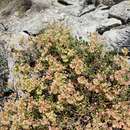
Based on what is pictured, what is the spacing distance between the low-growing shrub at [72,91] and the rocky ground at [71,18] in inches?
43.7

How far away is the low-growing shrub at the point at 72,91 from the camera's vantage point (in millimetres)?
9453

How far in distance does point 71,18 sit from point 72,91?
15.7 feet

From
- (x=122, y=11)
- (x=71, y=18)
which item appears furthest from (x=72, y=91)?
(x=71, y=18)

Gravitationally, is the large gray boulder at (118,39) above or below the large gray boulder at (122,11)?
below

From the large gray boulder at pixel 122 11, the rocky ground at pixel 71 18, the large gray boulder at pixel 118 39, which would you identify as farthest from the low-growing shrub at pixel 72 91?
the large gray boulder at pixel 122 11

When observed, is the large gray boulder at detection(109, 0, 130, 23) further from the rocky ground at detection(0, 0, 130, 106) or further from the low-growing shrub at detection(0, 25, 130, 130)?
the low-growing shrub at detection(0, 25, 130, 130)

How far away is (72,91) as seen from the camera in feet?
31.6

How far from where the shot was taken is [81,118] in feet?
31.8

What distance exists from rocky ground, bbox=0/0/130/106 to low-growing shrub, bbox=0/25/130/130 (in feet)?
3.65

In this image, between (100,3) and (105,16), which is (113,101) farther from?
(100,3)

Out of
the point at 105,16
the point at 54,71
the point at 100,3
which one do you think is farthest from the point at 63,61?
the point at 100,3

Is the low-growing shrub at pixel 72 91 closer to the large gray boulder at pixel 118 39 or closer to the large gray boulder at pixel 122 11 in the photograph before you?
the large gray boulder at pixel 118 39

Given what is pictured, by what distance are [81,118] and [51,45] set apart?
89.5 inches

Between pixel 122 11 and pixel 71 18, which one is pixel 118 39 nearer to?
pixel 122 11
